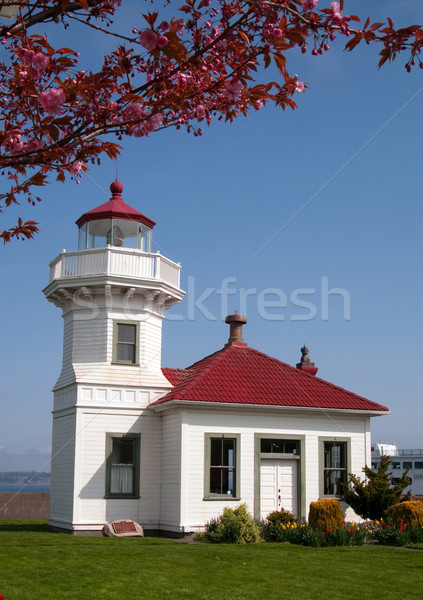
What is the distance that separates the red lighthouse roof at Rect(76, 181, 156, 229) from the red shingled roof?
475cm

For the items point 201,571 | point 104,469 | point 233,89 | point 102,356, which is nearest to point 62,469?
point 104,469

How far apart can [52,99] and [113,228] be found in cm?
1720

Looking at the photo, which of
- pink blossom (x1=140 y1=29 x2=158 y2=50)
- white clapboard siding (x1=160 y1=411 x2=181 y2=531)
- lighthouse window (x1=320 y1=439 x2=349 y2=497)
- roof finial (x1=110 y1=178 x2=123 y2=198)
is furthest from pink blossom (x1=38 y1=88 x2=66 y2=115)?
roof finial (x1=110 y1=178 x2=123 y2=198)

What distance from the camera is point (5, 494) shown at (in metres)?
26.9

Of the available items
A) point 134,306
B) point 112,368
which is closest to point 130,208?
point 134,306

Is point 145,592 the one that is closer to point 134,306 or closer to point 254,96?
point 254,96

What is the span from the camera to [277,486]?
20156 mm

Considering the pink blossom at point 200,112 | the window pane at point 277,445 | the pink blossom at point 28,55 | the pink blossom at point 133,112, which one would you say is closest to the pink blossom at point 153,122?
the pink blossom at point 133,112

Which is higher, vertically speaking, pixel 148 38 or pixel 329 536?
pixel 148 38

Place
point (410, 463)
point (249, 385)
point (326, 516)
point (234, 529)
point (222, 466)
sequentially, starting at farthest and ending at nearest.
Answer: point (410, 463) < point (249, 385) < point (222, 466) < point (234, 529) < point (326, 516)

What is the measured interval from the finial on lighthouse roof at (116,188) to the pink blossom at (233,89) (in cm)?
1764

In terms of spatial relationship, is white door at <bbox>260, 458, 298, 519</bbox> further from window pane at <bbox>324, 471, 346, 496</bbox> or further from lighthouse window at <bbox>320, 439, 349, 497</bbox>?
window pane at <bbox>324, 471, 346, 496</bbox>

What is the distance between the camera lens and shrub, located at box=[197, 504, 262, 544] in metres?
17.7

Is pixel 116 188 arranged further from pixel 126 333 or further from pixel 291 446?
pixel 291 446
